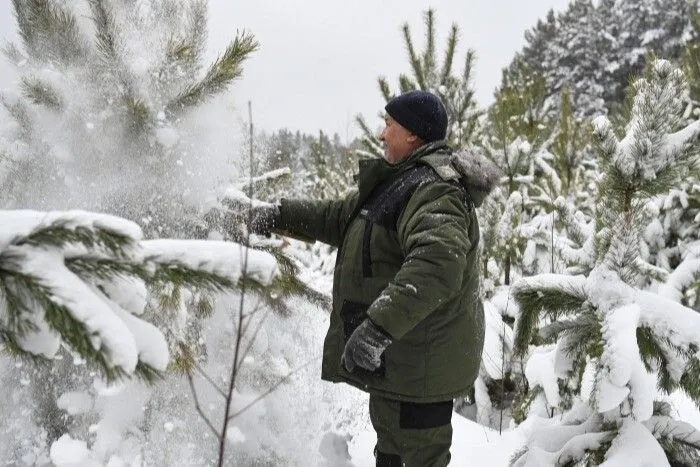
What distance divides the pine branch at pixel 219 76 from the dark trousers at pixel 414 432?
1623 mm

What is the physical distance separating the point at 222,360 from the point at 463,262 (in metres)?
1.42

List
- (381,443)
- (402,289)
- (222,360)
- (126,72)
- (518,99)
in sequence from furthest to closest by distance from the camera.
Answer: (518,99) → (222,360) → (126,72) → (381,443) → (402,289)

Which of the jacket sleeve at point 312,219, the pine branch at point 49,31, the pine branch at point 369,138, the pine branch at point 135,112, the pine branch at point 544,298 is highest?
the pine branch at point 49,31

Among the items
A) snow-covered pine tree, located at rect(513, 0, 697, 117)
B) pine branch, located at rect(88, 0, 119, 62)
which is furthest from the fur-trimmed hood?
snow-covered pine tree, located at rect(513, 0, 697, 117)

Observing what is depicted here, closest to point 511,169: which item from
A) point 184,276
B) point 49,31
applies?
point 49,31

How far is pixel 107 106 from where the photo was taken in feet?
7.96

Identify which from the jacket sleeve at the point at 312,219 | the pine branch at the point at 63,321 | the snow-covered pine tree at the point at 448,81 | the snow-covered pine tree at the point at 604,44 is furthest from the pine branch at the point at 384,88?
the snow-covered pine tree at the point at 604,44

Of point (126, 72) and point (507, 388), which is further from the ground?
point (126, 72)

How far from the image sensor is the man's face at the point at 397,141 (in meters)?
2.43

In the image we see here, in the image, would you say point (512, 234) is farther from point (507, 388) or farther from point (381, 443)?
point (381, 443)

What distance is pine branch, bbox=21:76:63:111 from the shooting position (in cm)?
235

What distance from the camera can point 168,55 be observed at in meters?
2.54

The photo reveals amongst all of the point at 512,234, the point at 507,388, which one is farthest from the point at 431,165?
the point at 512,234

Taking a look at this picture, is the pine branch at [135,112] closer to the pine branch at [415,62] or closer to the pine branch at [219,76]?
the pine branch at [219,76]
